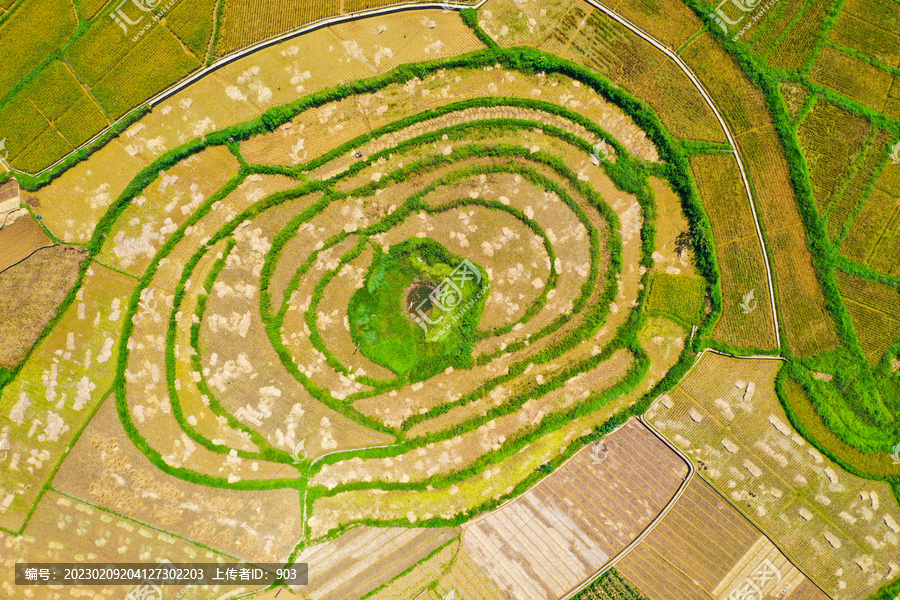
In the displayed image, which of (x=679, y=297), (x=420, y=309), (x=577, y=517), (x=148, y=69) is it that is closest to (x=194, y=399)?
(x=420, y=309)

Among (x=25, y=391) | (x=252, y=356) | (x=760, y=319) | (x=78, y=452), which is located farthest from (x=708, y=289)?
(x=25, y=391)

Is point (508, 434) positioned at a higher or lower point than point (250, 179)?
lower

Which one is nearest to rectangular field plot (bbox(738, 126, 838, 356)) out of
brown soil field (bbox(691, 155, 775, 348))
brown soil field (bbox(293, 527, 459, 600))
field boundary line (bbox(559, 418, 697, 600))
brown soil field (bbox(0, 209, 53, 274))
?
brown soil field (bbox(691, 155, 775, 348))

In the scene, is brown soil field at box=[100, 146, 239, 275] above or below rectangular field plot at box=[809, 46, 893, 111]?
above

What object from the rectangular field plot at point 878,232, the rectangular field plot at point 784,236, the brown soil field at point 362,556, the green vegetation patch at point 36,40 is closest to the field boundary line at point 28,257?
the green vegetation patch at point 36,40

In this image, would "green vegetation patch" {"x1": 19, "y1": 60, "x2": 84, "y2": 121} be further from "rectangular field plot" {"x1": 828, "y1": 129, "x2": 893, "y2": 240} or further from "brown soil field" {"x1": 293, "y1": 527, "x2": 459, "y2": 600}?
"rectangular field plot" {"x1": 828, "y1": 129, "x2": 893, "y2": 240}

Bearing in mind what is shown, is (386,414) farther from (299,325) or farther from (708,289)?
(708,289)

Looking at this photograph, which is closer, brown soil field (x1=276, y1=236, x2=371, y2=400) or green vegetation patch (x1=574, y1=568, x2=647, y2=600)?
green vegetation patch (x1=574, y1=568, x2=647, y2=600)

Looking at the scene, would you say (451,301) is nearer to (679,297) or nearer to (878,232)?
(679,297)
